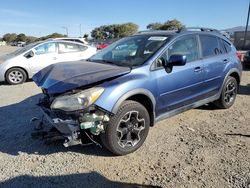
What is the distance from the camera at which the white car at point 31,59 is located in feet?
31.2

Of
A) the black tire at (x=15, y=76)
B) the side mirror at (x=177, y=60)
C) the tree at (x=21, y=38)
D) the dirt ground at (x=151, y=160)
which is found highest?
the tree at (x=21, y=38)

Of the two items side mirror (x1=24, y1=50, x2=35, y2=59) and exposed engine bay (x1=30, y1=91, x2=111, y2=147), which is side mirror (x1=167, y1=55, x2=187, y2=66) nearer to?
exposed engine bay (x1=30, y1=91, x2=111, y2=147)

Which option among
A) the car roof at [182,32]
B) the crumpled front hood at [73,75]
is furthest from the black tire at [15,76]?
the car roof at [182,32]

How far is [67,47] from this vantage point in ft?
35.0

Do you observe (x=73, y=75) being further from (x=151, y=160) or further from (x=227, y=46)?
(x=227, y=46)

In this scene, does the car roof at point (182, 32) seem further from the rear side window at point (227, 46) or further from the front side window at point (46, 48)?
the front side window at point (46, 48)

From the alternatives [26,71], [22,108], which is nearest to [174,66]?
[22,108]

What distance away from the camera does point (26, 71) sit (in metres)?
9.77

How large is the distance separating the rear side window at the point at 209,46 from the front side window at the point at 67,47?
6.34m

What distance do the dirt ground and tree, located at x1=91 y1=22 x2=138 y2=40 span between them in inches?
2905

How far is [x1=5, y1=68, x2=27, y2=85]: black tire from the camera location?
31.3ft

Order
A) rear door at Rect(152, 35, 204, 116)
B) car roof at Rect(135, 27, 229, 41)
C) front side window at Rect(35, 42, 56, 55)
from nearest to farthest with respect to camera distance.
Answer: rear door at Rect(152, 35, 204, 116)
car roof at Rect(135, 27, 229, 41)
front side window at Rect(35, 42, 56, 55)

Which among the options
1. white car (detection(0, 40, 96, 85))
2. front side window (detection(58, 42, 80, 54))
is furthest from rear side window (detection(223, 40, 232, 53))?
front side window (detection(58, 42, 80, 54))

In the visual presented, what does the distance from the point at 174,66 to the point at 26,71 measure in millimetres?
6734
